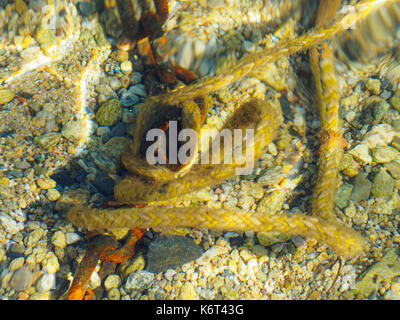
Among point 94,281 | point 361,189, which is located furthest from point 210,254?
point 361,189

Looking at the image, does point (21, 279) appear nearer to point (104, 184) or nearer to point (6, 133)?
point (104, 184)

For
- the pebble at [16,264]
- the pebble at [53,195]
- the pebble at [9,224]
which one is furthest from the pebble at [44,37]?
the pebble at [16,264]

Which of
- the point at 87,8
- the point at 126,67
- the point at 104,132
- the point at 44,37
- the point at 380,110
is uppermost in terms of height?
the point at 87,8

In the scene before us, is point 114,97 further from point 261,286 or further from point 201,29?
point 261,286

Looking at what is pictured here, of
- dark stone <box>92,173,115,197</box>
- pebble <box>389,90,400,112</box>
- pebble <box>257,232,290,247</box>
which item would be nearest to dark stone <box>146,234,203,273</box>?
pebble <box>257,232,290,247</box>

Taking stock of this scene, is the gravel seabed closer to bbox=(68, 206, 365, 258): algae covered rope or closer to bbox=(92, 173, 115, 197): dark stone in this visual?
bbox=(92, 173, 115, 197): dark stone

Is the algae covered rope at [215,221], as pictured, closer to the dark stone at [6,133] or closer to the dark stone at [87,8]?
the dark stone at [6,133]
